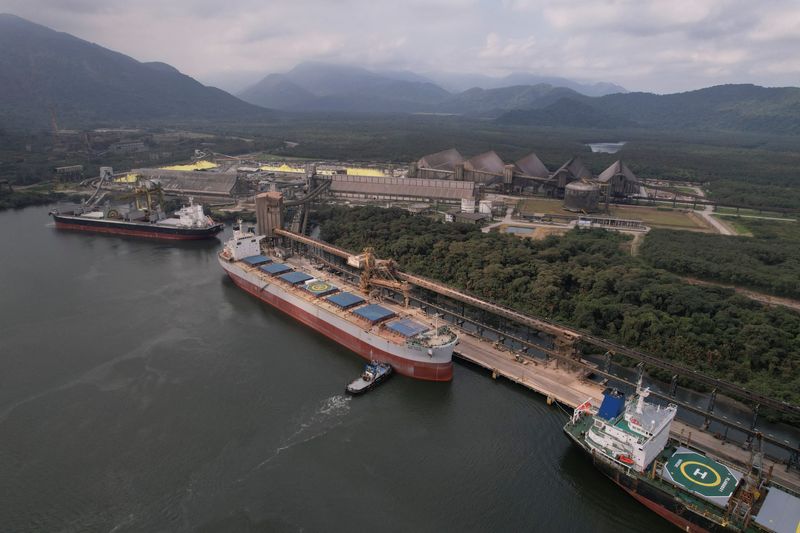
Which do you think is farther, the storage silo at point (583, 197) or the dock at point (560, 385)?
the storage silo at point (583, 197)

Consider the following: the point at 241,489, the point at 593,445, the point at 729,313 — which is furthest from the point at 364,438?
the point at 729,313

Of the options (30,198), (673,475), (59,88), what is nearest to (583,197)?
(673,475)

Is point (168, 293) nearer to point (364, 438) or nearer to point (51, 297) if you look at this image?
point (51, 297)

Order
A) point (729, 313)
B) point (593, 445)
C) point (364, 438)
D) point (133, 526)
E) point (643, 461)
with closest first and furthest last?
point (133, 526)
point (643, 461)
point (593, 445)
point (364, 438)
point (729, 313)

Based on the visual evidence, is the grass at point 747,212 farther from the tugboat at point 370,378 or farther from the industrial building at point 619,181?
the tugboat at point 370,378

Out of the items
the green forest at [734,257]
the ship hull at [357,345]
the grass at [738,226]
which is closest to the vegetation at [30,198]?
the ship hull at [357,345]

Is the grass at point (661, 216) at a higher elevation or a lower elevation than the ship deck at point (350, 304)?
higher
